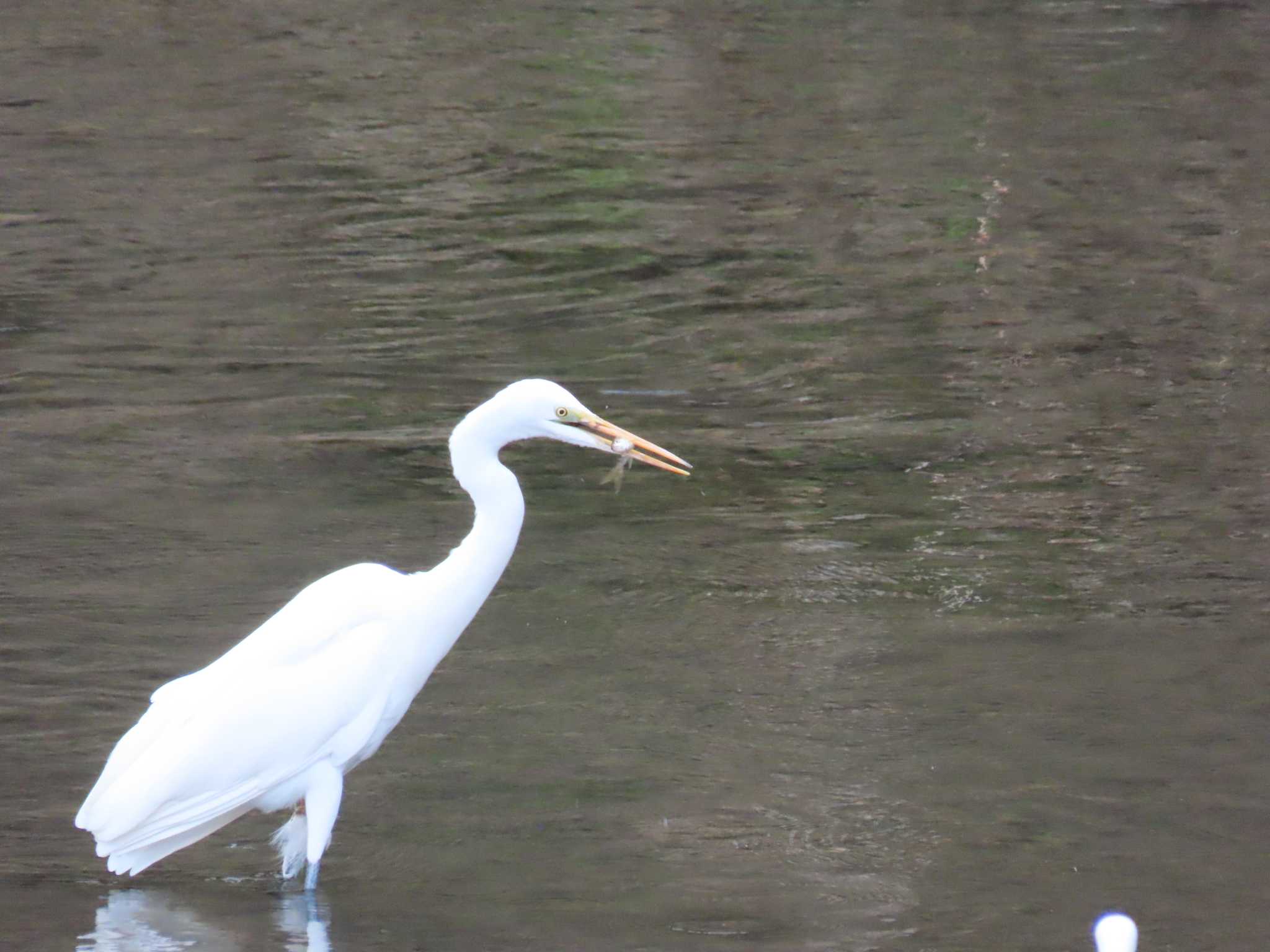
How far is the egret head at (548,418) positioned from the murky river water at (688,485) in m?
1.12

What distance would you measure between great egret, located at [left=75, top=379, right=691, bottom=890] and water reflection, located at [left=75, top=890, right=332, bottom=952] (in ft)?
0.27

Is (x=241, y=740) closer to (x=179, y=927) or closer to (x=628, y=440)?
(x=179, y=927)

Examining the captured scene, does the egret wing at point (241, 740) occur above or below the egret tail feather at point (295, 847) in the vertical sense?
above

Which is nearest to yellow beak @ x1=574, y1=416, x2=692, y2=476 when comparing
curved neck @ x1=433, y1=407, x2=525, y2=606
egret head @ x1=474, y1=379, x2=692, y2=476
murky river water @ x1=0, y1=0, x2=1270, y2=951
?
egret head @ x1=474, y1=379, x2=692, y2=476

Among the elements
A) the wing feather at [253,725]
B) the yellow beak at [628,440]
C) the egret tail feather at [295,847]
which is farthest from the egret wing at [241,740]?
the yellow beak at [628,440]

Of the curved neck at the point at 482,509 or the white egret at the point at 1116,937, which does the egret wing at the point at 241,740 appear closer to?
the curved neck at the point at 482,509

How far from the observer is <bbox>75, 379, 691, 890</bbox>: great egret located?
4.95m

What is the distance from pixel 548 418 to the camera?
5.17m

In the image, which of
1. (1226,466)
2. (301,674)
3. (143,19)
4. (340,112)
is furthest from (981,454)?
(143,19)

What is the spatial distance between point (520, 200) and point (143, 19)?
761 centimetres

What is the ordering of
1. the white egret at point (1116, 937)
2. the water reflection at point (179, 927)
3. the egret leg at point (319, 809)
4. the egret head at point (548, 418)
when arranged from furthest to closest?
the egret head at point (548, 418), the egret leg at point (319, 809), the water reflection at point (179, 927), the white egret at point (1116, 937)

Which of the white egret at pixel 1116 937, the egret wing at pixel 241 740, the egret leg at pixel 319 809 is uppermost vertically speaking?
the white egret at pixel 1116 937

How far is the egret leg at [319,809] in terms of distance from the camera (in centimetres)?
491

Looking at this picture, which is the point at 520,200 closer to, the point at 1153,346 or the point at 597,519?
the point at 1153,346
